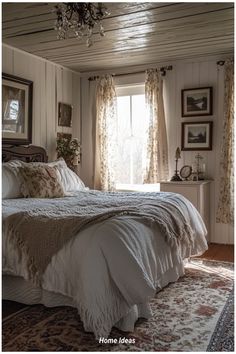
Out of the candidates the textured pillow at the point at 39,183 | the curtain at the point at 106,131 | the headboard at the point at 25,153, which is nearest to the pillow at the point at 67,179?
the textured pillow at the point at 39,183

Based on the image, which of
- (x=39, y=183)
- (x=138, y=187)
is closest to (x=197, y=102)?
(x=138, y=187)

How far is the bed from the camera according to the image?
2.01 meters

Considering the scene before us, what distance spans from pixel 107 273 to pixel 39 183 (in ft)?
5.52

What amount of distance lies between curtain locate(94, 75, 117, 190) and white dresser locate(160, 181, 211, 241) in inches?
41.6

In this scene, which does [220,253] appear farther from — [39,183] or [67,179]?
[39,183]

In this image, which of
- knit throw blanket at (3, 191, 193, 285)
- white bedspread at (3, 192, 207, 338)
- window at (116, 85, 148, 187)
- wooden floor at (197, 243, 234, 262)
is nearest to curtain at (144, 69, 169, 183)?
window at (116, 85, 148, 187)

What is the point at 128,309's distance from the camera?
2.10 metres

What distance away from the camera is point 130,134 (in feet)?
17.4

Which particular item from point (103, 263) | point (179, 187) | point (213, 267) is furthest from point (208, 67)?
point (103, 263)

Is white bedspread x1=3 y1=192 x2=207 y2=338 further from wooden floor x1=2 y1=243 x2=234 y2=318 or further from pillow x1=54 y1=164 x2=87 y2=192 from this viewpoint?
wooden floor x1=2 y1=243 x2=234 y2=318

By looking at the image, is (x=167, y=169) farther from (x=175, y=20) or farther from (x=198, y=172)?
(x=175, y=20)

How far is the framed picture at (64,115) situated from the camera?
16.7 feet

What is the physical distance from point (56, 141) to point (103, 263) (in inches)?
130

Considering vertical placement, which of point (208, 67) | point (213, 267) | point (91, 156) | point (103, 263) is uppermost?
point (208, 67)
